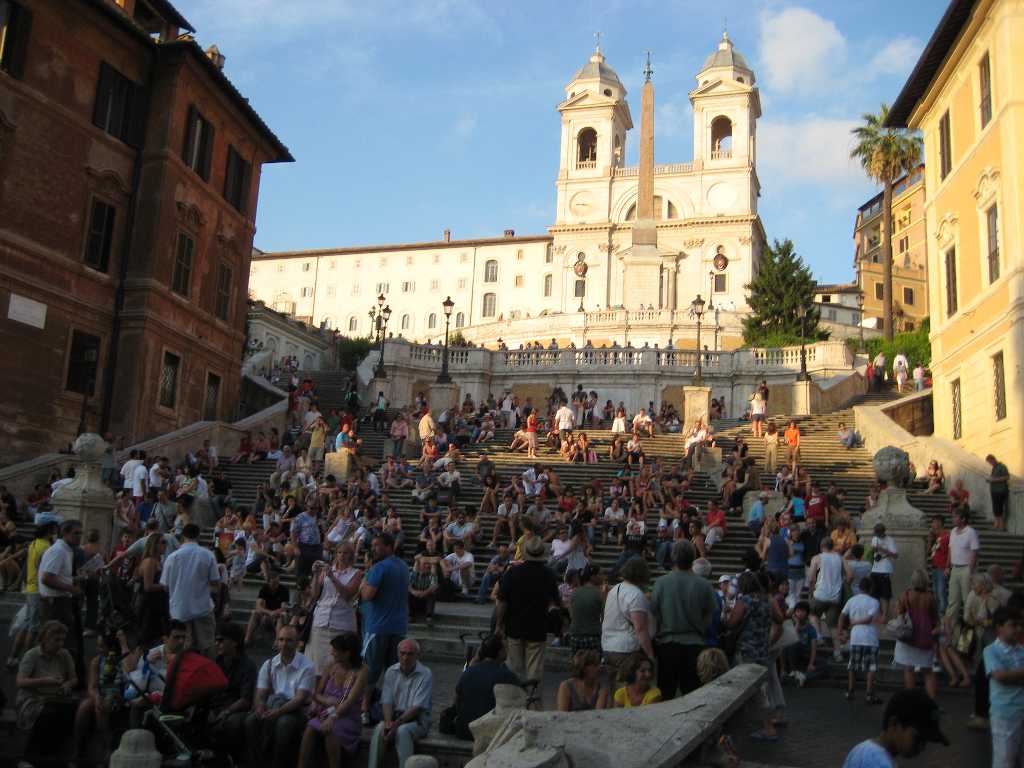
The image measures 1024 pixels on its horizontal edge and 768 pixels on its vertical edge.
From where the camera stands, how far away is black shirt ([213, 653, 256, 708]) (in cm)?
918

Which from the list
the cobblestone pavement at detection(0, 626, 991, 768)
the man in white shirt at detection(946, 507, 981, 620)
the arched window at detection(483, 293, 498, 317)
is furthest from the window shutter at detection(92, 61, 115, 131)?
the arched window at detection(483, 293, 498, 317)

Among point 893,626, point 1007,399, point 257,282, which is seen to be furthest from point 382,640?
point 257,282

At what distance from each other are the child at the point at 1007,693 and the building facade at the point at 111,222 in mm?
21513

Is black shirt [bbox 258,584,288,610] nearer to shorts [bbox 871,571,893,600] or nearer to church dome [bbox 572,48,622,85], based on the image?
shorts [bbox 871,571,893,600]

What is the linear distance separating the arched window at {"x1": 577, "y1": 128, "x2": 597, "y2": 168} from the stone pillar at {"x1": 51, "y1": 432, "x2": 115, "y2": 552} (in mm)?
80689

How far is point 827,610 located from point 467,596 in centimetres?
574

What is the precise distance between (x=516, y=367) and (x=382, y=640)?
104 ft

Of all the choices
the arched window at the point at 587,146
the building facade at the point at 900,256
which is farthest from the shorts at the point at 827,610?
the arched window at the point at 587,146

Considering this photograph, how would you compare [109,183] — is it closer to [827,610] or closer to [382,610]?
[382,610]

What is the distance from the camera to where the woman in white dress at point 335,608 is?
10.3 m

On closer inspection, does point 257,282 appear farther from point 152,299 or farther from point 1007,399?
point 1007,399

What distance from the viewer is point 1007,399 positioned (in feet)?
72.1

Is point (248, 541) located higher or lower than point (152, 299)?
lower

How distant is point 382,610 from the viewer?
33.0ft
